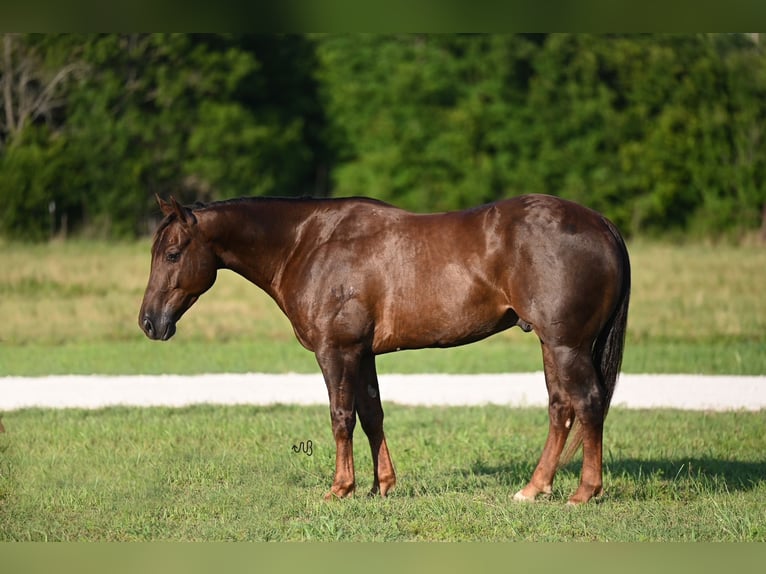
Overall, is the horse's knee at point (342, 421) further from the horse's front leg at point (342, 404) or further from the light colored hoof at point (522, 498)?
the light colored hoof at point (522, 498)

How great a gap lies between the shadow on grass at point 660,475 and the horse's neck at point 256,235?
2.11 m

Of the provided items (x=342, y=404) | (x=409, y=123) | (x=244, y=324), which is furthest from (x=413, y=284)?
(x=409, y=123)

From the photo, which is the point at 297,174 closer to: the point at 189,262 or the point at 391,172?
the point at 391,172

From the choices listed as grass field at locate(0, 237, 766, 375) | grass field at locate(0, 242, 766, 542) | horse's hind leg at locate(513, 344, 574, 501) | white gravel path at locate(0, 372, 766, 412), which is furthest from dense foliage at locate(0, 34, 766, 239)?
horse's hind leg at locate(513, 344, 574, 501)

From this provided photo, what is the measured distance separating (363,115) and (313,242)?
60.4 feet

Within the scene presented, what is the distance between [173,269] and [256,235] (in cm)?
57

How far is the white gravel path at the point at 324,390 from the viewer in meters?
11.0

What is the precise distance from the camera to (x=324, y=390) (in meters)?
11.8

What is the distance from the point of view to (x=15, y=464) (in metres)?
8.10

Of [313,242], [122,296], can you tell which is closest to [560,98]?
[122,296]

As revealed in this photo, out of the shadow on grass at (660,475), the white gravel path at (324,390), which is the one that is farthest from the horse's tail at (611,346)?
the white gravel path at (324,390)

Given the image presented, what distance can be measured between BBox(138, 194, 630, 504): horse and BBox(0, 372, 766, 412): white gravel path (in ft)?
13.1

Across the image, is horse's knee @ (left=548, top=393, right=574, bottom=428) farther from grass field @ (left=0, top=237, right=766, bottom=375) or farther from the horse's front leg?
grass field @ (left=0, top=237, right=766, bottom=375)

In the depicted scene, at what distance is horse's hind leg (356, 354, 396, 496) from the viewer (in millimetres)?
7102
